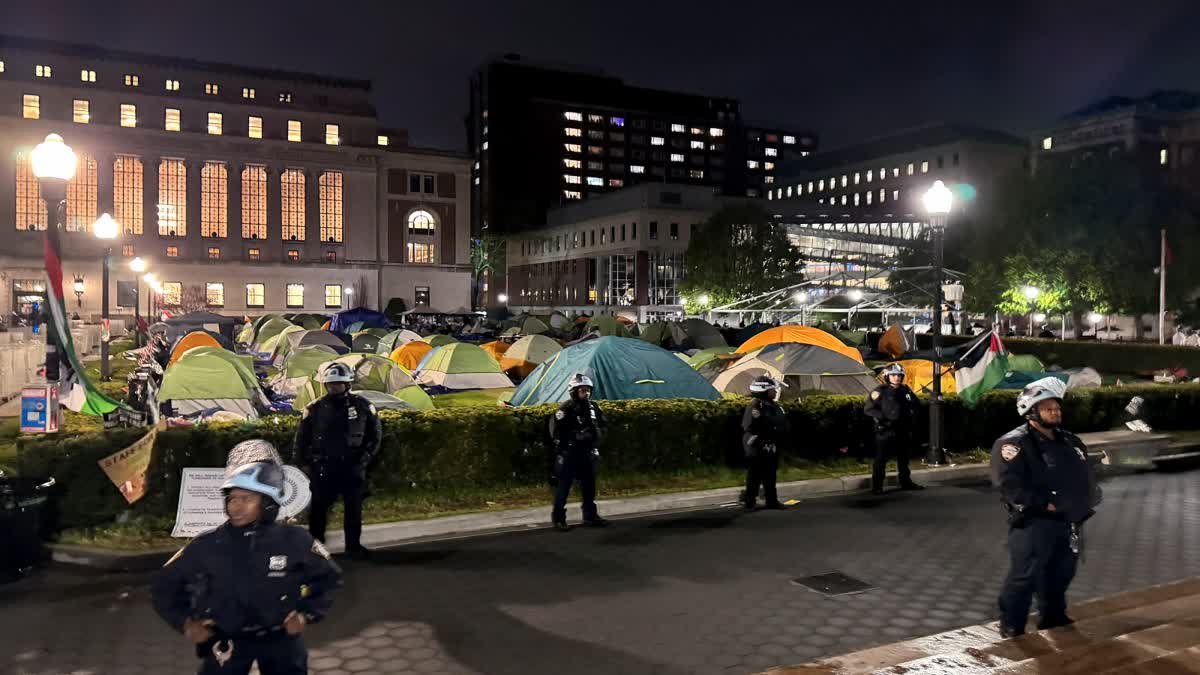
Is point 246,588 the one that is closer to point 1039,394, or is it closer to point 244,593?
point 244,593

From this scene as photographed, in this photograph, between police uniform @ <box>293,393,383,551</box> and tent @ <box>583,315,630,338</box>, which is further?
tent @ <box>583,315,630,338</box>

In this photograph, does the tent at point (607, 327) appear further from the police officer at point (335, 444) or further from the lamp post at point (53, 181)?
the police officer at point (335, 444)

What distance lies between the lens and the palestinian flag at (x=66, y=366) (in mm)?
9599

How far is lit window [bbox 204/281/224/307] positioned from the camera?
7688 cm

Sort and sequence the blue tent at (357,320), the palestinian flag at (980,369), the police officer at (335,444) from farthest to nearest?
the blue tent at (357,320)
the palestinian flag at (980,369)
the police officer at (335,444)

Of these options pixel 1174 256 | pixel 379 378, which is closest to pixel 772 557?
pixel 379 378

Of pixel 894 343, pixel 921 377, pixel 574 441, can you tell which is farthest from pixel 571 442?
pixel 894 343

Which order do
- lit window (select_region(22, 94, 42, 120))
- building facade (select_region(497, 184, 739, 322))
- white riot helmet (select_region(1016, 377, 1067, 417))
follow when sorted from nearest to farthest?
white riot helmet (select_region(1016, 377, 1067, 417)), lit window (select_region(22, 94, 42, 120)), building facade (select_region(497, 184, 739, 322))

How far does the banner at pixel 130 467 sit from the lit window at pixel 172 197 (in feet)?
245

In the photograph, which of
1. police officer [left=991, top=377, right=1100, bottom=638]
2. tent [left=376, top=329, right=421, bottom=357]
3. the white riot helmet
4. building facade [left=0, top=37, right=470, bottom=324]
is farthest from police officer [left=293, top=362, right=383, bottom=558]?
building facade [left=0, top=37, right=470, bottom=324]

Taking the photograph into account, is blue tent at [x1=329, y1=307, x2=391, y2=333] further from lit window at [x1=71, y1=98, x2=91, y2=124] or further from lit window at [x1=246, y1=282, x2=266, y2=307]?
lit window at [x1=71, y1=98, x2=91, y2=124]

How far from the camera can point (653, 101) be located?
504ft

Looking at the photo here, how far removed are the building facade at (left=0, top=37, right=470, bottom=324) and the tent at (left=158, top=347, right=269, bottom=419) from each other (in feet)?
194

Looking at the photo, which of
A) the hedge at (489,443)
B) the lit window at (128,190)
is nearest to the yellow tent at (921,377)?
the hedge at (489,443)
